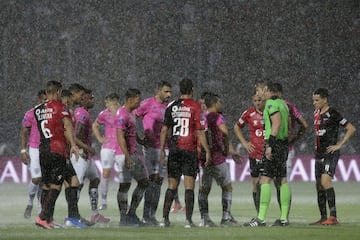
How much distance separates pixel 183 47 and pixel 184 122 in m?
28.4

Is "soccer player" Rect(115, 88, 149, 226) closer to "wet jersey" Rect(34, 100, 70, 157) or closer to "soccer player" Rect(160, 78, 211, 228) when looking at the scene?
"soccer player" Rect(160, 78, 211, 228)

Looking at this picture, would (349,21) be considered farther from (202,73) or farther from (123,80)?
(123,80)

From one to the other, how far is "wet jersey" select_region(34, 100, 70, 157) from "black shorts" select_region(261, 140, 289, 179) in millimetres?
2918

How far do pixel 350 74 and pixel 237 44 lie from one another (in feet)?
15.7

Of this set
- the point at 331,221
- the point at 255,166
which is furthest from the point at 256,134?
the point at 331,221

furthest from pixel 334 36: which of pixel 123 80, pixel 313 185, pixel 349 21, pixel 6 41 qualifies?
pixel 313 185

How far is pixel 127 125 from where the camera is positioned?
53.7 feet

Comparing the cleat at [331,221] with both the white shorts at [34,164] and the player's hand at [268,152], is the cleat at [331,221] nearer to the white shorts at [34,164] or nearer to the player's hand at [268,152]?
the player's hand at [268,152]

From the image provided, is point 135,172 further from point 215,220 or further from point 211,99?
point 215,220

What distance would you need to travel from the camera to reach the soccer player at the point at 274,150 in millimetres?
15656

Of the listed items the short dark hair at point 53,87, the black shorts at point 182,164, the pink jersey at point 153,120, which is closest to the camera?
the short dark hair at point 53,87

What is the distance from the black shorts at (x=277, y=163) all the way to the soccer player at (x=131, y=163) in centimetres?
191

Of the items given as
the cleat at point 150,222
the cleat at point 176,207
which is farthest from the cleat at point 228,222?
the cleat at point 176,207

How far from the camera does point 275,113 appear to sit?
51.2ft
